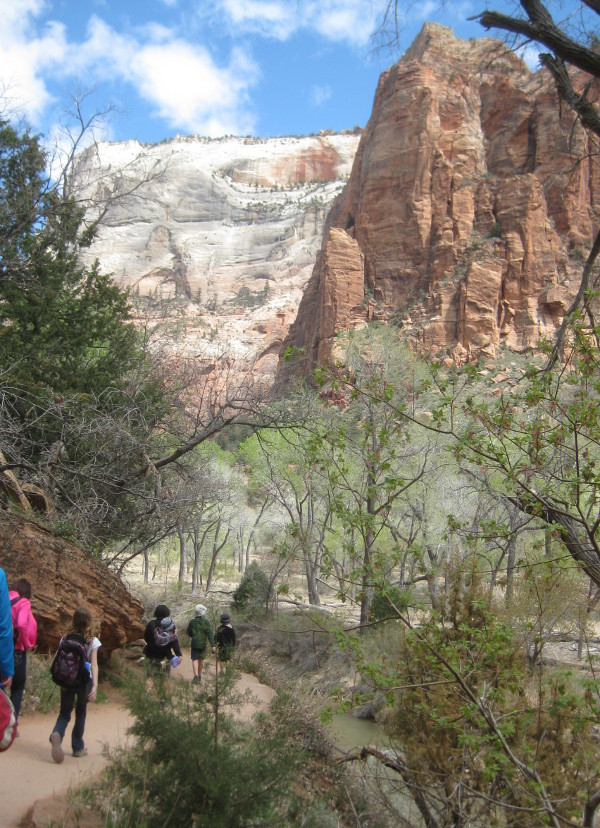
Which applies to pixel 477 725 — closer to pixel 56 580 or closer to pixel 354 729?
pixel 56 580

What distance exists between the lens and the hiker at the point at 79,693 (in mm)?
5340

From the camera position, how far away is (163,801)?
3895mm

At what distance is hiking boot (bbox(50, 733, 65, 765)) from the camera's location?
5.25 metres

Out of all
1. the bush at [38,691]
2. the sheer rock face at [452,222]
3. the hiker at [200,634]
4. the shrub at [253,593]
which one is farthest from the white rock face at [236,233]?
the bush at [38,691]

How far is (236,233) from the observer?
433 ft

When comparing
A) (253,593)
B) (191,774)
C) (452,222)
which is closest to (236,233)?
(452,222)

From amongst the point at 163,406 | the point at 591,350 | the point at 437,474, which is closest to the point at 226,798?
the point at 591,350

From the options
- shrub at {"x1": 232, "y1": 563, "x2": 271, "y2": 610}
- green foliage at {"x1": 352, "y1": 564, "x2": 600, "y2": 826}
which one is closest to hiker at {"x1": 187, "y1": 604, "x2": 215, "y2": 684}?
green foliage at {"x1": 352, "y1": 564, "x2": 600, "y2": 826}

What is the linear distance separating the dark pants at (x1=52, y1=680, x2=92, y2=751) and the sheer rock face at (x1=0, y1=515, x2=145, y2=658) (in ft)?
5.78

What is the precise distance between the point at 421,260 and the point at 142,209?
291 feet

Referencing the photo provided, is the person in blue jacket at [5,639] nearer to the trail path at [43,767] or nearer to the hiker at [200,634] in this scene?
the trail path at [43,767]

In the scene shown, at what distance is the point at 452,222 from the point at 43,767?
60605 mm

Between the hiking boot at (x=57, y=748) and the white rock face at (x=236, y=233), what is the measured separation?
3477 inches

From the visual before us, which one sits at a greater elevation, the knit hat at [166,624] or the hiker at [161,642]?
the knit hat at [166,624]
